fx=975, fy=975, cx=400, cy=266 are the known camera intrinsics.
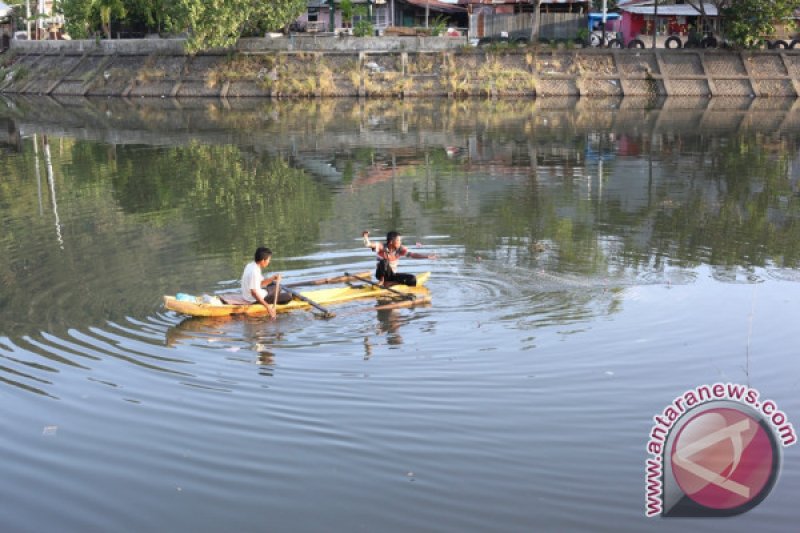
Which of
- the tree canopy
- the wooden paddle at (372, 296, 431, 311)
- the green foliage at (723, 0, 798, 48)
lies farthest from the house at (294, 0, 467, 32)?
the wooden paddle at (372, 296, 431, 311)

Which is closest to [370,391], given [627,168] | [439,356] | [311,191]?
[439,356]

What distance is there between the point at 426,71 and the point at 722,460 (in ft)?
139

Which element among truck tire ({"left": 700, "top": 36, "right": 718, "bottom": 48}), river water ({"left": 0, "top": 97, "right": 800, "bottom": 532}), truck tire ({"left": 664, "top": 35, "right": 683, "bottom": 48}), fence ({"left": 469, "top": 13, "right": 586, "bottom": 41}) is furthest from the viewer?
fence ({"left": 469, "top": 13, "right": 586, "bottom": 41})

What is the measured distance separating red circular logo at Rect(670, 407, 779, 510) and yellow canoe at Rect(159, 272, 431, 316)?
653 cm

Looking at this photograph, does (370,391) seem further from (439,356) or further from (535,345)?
(535,345)

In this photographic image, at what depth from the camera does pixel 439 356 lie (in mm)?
11859

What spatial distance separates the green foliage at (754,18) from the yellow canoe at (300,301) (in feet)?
121

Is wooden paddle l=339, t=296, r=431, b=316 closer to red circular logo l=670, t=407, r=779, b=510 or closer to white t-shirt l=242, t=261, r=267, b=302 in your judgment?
white t-shirt l=242, t=261, r=267, b=302

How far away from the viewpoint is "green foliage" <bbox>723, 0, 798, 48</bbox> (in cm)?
4609

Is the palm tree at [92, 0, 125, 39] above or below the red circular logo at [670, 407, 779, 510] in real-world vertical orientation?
above

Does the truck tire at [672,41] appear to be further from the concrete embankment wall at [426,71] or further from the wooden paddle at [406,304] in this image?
the wooden paddle at [406,304]

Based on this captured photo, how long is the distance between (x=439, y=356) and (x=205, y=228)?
8.98 meters

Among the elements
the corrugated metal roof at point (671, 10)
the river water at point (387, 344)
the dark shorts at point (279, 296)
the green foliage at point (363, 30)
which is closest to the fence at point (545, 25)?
the corrugated metal roof at point (671, 10)

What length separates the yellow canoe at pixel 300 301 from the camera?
1320 centimetres
